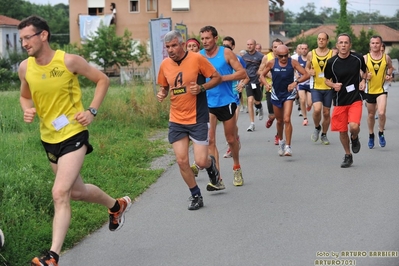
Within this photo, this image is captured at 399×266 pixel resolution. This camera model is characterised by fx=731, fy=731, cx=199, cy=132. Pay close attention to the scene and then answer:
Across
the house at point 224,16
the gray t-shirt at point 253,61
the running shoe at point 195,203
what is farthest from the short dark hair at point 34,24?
the house at point 224,16

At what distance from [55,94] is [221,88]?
12.8ft

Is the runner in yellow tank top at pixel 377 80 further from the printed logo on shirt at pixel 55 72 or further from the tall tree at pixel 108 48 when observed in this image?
the tall tree at pixel 108 48

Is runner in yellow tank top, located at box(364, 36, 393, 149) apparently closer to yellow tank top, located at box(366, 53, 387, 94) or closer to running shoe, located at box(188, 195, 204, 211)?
yellow tank top, located at box(366, 53, 387, 94)

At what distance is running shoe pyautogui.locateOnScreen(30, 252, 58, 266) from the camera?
5348mm

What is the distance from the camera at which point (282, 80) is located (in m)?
12.2

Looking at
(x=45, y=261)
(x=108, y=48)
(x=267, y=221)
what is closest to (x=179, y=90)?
(x=267, y=221)

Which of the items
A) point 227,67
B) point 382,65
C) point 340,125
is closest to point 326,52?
point 382,65

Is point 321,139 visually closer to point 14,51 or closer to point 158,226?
point 158,226

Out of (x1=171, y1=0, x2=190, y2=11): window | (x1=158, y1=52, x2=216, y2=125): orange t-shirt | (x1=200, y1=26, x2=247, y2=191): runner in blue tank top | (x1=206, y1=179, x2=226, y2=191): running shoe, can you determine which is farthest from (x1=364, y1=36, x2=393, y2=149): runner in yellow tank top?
(x1=171, y1=0, x2=190, y2=11): window

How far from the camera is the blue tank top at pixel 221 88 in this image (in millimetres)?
9484

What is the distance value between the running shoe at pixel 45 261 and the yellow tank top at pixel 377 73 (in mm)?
9043

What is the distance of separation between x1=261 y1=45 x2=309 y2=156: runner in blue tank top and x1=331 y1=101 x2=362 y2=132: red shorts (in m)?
1.09

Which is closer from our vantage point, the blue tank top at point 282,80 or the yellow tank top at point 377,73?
the blue tank top at point 282,80

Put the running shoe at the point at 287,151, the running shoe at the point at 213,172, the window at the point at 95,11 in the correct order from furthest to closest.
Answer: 1. the window at the point at 95,11
2. the running shoe at the point at 287,151
3. the running shoe at the point at 213,172
